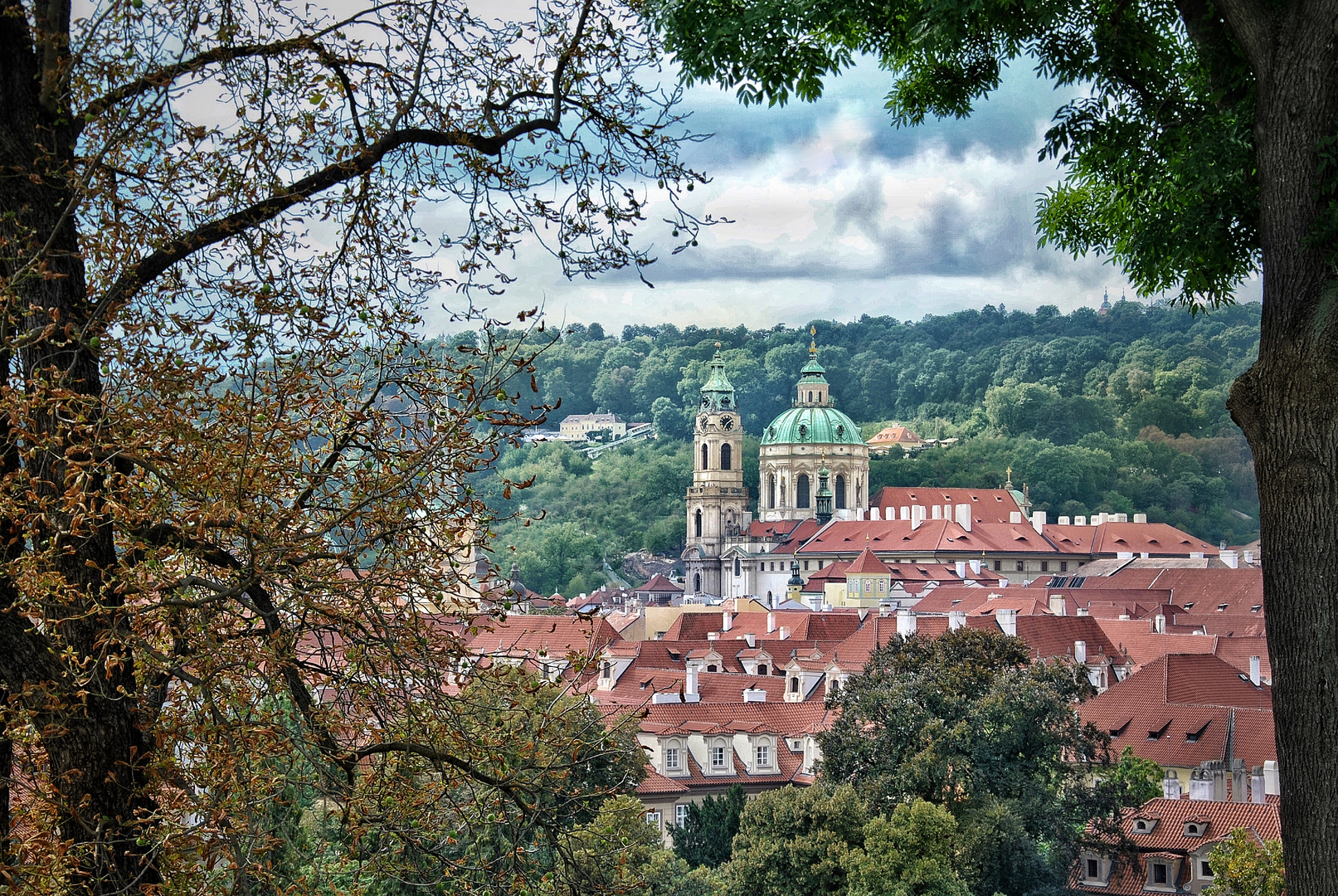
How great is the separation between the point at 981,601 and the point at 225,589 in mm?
69889

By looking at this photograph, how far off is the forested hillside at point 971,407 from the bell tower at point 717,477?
6036mm

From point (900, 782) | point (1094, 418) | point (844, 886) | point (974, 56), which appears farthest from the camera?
point (1094, 418)

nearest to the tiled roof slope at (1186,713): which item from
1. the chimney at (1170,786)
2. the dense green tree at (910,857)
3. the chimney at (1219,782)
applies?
the chimney at (1170,786)

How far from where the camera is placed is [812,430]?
119 meters

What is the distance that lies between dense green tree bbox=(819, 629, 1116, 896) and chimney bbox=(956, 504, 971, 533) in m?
73.2

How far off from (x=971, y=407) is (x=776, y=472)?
44.0 metres

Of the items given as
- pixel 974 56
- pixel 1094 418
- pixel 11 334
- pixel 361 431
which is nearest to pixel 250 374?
pixel 361 431

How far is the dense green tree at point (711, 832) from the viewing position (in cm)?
3083

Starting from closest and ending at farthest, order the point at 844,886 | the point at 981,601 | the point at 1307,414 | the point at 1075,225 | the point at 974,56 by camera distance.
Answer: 1. the point at 1307,414
2. the point at 974,56
3. the point at 1075,225
4. the point at 844,886
5. the point at 981,601

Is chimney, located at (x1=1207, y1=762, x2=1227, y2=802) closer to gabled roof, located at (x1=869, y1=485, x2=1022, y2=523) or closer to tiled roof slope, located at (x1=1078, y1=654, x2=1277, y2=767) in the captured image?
tiled roof slope, located at (x1=1078, y1=654, x2=1277, y2=767)

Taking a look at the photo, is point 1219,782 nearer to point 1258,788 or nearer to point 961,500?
point 1258,788

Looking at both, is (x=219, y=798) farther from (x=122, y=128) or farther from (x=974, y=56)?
(x=974, y=56)

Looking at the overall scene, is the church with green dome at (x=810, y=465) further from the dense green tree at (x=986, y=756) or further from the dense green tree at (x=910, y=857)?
the dense green tree at (x=910, y=857)

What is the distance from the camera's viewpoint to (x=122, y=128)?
5.27 metres
